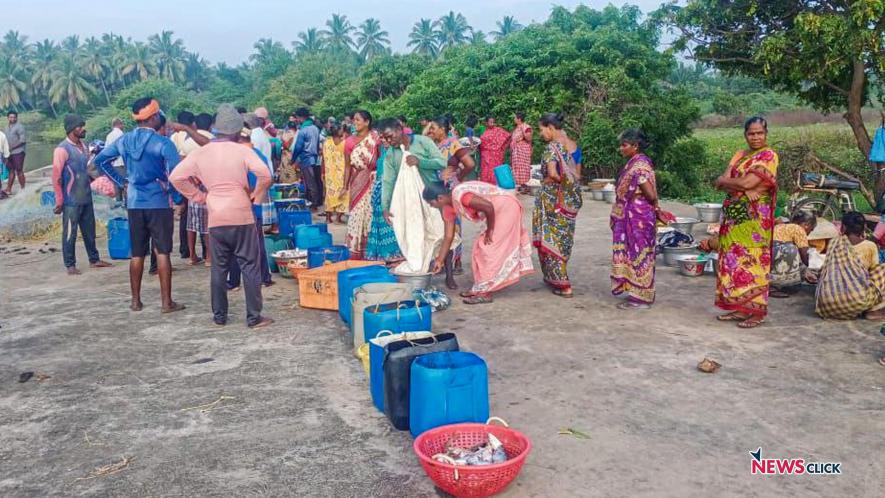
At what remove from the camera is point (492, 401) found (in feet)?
14.1

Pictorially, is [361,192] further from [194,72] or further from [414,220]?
[194,72]

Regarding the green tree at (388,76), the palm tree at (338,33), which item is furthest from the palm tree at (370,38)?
the green tree at (388,76)

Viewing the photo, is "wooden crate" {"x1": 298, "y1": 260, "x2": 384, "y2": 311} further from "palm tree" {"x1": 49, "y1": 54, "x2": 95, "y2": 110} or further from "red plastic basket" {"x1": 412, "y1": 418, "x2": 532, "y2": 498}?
"palm tree" {"x1": 49, "y1": 54, "x2": 95, "y2": 110}

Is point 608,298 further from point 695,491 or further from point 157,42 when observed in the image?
point 157,42

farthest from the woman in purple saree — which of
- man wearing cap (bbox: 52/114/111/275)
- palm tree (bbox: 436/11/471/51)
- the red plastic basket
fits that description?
palm tree (bbox: 436/11/471/51)

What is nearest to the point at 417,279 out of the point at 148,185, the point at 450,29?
the point at 148,185

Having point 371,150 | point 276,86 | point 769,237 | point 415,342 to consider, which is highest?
point 276,86

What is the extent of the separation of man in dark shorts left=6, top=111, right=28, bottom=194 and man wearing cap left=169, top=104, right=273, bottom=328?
10.6 meters

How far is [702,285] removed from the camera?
705 cm

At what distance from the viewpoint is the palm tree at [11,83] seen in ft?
202

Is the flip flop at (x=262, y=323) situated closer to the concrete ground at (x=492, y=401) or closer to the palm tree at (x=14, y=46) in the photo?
the concrete ground at (x=492, y=401)

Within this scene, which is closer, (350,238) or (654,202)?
(654,202)

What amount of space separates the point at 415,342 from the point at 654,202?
9.23ft

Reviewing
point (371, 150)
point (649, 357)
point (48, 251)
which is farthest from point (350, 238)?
point (48, 251)
